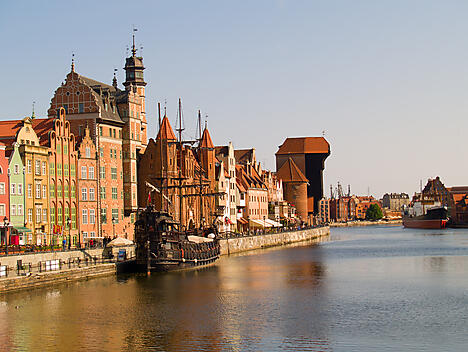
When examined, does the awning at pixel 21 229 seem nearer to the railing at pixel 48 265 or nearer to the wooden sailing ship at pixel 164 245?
the railing at pixel 48 265

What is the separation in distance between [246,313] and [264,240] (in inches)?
2963

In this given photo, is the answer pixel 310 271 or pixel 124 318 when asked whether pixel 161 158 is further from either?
pixel 124 318

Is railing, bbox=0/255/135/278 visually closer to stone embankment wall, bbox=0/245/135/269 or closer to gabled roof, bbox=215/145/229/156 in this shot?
stone embankment wall, bbox=0/245/135/269

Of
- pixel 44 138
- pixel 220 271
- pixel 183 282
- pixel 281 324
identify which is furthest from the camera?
pixel 44 138

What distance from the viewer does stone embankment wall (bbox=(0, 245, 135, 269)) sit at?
59697 mm

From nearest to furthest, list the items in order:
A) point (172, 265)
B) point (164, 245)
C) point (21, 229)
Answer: point (21, 229), point (164, 245), point (172, 265)

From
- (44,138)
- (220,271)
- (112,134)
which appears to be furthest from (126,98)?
(220,271)

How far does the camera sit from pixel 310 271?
77.8 meters

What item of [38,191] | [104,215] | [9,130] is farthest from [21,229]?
[104,215]

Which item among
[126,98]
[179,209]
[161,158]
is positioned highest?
[126,98]

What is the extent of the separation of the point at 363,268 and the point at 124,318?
134 ft

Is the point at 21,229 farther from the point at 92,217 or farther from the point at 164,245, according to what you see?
the point at 92,217

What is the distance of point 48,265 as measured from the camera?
201 feet

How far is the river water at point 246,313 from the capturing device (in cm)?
3928
